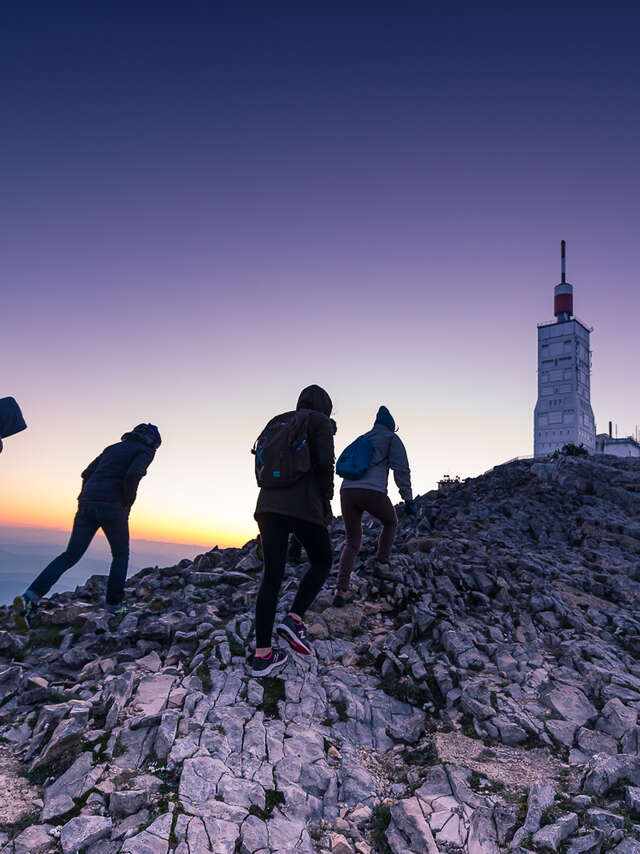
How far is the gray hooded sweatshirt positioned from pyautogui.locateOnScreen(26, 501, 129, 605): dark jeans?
12.5 ft

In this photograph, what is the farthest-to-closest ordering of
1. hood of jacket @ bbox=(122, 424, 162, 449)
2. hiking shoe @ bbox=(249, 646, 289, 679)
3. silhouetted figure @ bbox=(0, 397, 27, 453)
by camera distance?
hood of jacket @ bbox=(122, 424, 162, 449) → silhouetted figure @ bbox=(0, 397, 27, 453) → hiking shoe @ bbox=(249, 646, 289, 679)

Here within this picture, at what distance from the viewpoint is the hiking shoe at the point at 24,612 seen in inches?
337

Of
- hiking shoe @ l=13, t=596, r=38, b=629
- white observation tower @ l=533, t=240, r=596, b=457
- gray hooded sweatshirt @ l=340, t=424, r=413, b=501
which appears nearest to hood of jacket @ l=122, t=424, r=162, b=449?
hiking shoe @ l=13, t=596, r=38, b=629

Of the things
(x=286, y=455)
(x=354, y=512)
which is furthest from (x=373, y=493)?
(x=286, y=455)

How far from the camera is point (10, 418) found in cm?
802

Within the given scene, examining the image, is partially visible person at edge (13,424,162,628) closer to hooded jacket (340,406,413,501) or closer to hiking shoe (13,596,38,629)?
hiking shoe (13,596,38,629)

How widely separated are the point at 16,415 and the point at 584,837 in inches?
340

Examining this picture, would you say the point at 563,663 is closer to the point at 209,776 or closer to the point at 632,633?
the point at 632,633

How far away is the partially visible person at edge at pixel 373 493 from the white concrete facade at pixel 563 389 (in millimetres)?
85444

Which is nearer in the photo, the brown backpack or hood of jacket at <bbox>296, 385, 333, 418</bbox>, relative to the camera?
the brown backpack

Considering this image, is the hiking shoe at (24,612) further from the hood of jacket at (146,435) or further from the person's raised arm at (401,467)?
the person's raised arm at (401,467)

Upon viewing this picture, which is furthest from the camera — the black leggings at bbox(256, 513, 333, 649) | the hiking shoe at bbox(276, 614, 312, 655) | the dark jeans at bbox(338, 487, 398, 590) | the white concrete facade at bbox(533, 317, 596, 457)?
the white concrete facade at bbox(533, 317, 596, 457)

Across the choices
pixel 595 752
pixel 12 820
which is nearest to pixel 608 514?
pixel 595 752

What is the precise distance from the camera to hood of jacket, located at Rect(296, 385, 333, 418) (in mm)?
6590
